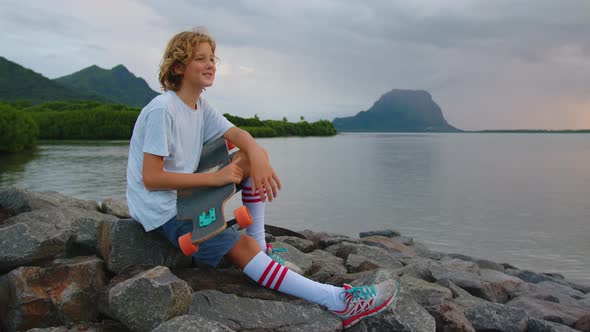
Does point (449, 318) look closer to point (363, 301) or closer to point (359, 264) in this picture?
point (363, 301)

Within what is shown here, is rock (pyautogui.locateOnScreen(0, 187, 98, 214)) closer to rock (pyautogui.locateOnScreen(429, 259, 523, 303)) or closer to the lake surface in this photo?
rock (pyautogui.locateOnScreen(429, 259, 523, 303))

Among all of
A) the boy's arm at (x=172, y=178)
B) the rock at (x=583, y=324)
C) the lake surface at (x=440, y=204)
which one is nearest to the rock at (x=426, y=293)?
the rock at (x=583, y=324)

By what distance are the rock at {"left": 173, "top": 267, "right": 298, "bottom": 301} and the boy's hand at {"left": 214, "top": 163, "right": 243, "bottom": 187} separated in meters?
0.82

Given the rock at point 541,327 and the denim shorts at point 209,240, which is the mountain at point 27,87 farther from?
the rock at point 541,327

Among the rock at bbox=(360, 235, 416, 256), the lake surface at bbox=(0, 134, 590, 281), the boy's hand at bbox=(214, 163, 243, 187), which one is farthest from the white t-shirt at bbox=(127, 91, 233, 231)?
the lake surface at bbox=(0, 134, 590, 281)

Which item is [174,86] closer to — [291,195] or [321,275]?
[321,275]

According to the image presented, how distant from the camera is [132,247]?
3.64 metres

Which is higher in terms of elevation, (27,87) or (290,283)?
(27,87)

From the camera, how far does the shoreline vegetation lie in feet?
127

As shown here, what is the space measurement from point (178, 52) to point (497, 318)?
10.7 ft

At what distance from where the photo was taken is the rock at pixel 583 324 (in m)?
4.64

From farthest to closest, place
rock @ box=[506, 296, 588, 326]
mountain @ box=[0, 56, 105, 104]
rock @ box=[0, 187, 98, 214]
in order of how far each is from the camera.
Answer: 1. mountain @ box=[0, 56, 105, 104]
2. rock @ box=[0, 187, 98, 214]
3. rock @ box=[506, 296, 588, 326]

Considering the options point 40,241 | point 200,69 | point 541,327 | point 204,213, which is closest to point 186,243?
point 204,213

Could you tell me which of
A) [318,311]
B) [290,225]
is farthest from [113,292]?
[290,225]
